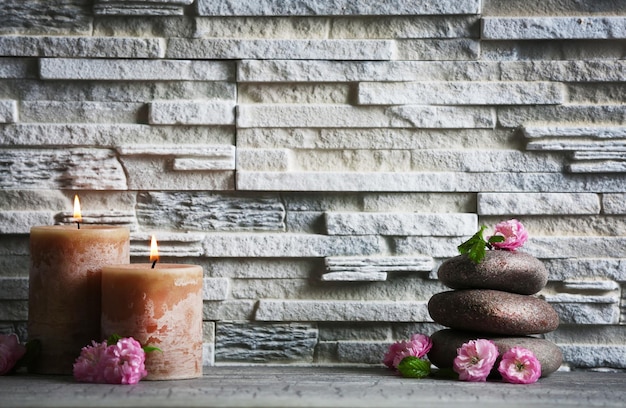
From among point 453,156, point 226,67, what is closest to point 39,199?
point 226,67

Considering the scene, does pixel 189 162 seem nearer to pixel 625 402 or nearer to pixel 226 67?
pixel 226 67

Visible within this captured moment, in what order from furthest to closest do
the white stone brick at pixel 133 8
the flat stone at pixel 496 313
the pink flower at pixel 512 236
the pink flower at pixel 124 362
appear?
the white stone brick at pixel 133 8, the pink flower at pixel 512 236, the flat stone at pixel 496 313, the pink flower at pixel 124 362

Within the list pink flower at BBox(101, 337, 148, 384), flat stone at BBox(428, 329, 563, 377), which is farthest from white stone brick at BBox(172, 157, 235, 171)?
flat stone at BBox(428, 329, 563, 377)

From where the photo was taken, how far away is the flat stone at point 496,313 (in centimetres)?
150

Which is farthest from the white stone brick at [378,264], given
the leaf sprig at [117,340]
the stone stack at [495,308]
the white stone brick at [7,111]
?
the white stone brick at [7,111]

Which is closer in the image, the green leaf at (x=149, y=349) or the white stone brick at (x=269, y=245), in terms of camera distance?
the green leaf at (x=149, y=349)

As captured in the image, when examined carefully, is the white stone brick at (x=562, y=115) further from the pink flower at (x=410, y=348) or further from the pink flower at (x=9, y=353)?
the pink flower at (x=9, y=353)

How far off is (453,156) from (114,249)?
0.74 metres

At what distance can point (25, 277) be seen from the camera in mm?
1741

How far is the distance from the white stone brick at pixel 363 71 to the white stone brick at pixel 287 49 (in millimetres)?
14

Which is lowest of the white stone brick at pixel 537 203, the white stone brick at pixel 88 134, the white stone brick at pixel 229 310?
the white stone brick at pixel 229 310

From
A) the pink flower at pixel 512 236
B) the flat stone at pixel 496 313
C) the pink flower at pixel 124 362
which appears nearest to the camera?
the pink flower at pixel 124 362

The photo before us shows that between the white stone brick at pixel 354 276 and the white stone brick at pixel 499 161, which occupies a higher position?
the white stone brick at pixel 499 161

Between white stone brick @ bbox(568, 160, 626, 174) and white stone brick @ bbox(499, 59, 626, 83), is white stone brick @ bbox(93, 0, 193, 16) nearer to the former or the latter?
white stone brick @ bbox(499, 59, 626, 83)
